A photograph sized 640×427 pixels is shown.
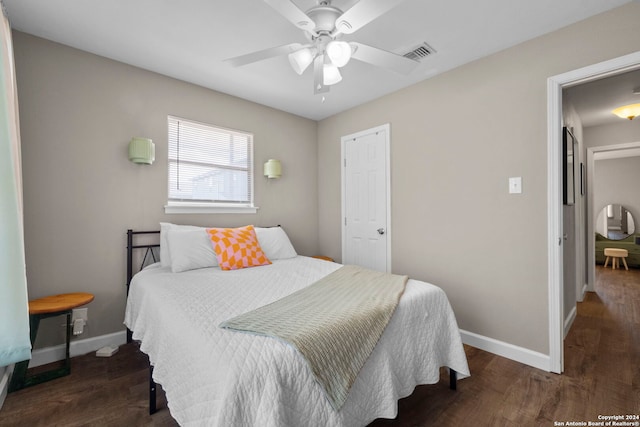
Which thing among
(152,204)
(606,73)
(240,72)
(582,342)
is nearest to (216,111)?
(240,72)

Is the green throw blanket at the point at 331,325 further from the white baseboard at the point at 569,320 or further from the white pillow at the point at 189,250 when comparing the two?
the white baseboard at the point at 569,320

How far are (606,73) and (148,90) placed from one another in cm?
363

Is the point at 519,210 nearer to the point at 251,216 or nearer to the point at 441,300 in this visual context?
the point at 441,300

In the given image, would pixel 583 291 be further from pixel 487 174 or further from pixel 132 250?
pixel 132 250

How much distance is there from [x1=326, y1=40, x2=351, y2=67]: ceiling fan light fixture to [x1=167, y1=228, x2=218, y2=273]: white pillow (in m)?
1.84

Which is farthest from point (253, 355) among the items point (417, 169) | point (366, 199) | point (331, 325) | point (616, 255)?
point (616, 255)

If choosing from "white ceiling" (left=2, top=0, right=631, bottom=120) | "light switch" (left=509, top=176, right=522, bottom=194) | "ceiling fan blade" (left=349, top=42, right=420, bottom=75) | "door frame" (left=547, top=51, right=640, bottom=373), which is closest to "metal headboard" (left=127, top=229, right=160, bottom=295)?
"white ceiling" (left=2, top=0, right=631, bottom=120)

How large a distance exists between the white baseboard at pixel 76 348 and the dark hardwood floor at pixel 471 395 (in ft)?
0.29

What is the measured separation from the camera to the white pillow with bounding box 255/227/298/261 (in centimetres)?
298

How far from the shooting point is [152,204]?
2746 millimetres

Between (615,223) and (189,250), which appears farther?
(615,223)

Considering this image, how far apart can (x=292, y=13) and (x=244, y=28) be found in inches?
31.9

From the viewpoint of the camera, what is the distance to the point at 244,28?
210cm

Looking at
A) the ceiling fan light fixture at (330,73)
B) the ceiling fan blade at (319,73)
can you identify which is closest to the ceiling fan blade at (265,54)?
the ceiling fan blade at (319,73)
